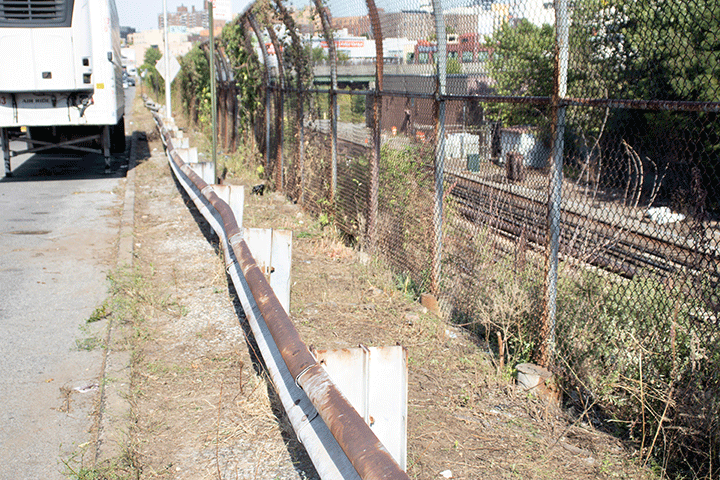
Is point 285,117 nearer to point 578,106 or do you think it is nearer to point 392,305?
point 392,305

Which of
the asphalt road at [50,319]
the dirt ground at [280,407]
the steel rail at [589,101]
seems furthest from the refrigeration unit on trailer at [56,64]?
the steel rail at [589,101]

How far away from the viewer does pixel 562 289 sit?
4.95 m

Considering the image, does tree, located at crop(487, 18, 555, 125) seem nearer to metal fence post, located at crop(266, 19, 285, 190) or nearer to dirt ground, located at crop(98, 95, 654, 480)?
dirt ground, located at crop(98, 95, 654, 480)

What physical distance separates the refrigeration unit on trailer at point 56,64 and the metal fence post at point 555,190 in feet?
37.1

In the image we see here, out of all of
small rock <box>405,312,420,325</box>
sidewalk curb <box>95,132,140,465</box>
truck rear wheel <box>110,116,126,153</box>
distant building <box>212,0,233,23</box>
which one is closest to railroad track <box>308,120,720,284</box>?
small rock <box>405,312,420,325</box>

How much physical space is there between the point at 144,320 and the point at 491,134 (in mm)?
3299

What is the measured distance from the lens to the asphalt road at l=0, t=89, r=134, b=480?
397 cm

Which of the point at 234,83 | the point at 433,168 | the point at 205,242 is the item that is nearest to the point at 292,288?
the point at 433,168

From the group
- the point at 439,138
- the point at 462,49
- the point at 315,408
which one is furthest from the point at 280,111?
the point at 315,408

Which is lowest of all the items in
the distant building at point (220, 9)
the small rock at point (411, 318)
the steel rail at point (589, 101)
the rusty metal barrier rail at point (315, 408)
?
the small rock at point (411, 318)

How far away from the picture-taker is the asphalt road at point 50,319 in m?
3.97

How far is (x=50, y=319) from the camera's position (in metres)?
6.04

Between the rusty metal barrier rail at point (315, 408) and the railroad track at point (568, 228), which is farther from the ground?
the railroad track at point (568, 228)

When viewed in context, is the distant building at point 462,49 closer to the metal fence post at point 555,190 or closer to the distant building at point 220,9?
the metal fence post at point 555,190
